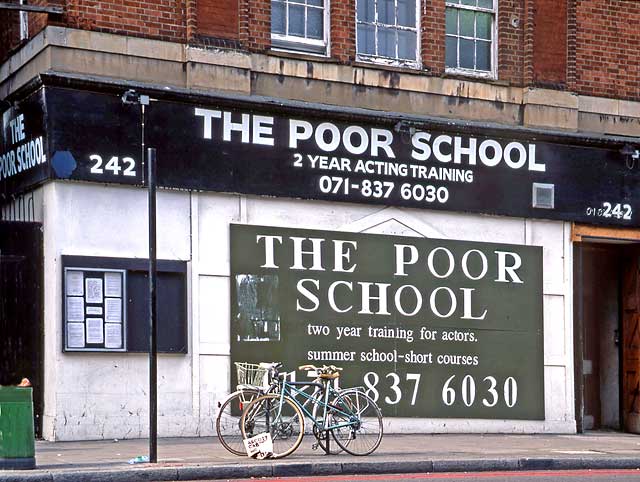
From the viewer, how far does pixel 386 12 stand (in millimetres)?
19047

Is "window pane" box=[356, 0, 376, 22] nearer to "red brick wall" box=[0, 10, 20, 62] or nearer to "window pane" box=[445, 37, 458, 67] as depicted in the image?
"window pane" box=[445, 37, 458, 67]

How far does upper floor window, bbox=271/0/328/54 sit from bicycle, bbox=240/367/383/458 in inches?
212

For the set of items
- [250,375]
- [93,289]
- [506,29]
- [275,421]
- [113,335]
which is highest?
[506,29]

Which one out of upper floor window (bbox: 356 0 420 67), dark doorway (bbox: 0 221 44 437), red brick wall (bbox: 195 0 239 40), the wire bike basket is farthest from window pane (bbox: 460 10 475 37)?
dark doorway (bbox: 0 221 44 437)

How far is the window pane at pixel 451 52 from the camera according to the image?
19453 mm

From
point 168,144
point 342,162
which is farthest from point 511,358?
point 168,144

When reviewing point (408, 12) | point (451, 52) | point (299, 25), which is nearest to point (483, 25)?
point (451, 52)

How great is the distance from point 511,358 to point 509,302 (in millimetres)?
808

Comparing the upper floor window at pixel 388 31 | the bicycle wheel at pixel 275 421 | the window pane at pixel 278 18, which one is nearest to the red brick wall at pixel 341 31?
the upper floor window at pixel 388 31

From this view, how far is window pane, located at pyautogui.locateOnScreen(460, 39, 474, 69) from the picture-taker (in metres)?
19.6

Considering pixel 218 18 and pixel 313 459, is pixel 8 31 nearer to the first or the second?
pixel 218 18

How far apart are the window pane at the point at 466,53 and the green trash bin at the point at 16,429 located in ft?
30.3

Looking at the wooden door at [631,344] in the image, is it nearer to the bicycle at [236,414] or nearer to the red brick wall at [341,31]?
the red brick wall at [341,31]

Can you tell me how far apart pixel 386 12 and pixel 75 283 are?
A: 5.99 metres
